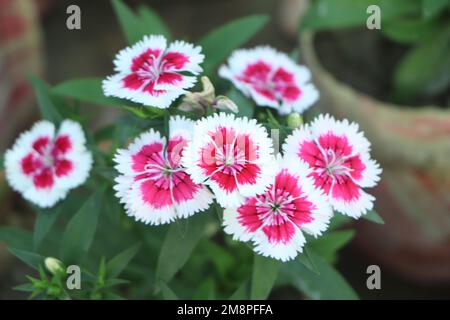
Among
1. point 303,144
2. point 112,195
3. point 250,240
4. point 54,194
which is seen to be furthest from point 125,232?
point 303,144

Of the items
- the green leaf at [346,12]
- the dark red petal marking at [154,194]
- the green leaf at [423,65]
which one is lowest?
the dark red petal marking at [154,194]

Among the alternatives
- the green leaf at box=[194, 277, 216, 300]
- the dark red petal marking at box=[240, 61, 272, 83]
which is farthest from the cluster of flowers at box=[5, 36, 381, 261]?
the green leaf at box=[194, 277, 216, 300]

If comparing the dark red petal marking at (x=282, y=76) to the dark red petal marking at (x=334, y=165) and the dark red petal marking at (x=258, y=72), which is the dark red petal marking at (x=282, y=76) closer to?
the dark red petal marking at (x=258, y=72)

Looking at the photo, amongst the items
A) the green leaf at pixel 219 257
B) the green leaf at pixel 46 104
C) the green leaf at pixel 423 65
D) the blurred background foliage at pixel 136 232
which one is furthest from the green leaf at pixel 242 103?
the green leaf at pixel 423 65

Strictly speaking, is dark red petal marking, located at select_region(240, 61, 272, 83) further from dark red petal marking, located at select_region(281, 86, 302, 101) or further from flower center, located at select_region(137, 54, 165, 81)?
flower center, located at select_region(137, 54, 165, 81)

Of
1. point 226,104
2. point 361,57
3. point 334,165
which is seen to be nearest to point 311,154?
point 334,165
